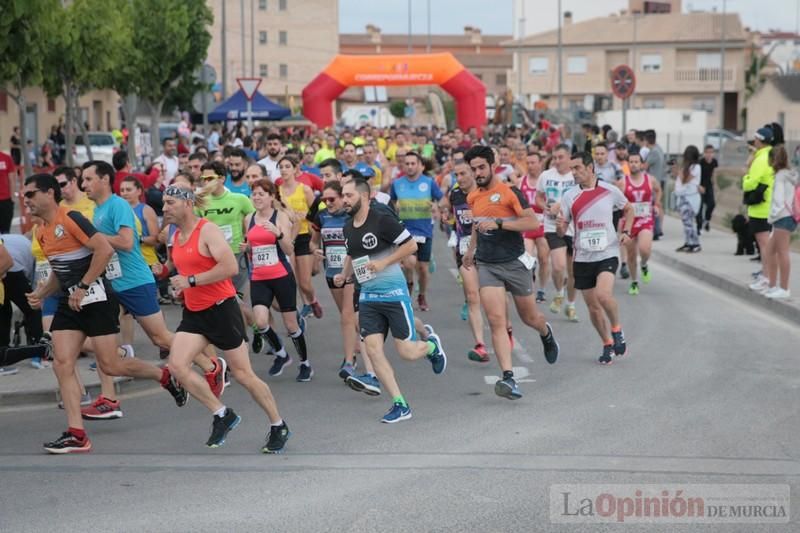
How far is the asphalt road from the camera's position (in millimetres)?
6625

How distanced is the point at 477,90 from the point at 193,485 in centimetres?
3916

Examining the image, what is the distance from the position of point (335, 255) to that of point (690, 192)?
10.6 meters

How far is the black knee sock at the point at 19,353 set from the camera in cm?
1075

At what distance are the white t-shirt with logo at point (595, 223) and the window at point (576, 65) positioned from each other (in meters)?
77.5

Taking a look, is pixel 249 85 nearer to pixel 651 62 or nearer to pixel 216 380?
pixel 216 380

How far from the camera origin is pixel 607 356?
11.2 metres

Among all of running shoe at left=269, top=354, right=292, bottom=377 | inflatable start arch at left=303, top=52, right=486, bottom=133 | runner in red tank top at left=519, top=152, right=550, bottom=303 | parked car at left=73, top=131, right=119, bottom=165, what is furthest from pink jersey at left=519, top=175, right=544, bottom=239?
parked car at left=73, top=131, right=119, bottom=165

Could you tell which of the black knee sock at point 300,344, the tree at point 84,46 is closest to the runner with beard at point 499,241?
the black knee sock at point 300,344

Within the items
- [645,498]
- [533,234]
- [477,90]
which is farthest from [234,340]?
[477,90]

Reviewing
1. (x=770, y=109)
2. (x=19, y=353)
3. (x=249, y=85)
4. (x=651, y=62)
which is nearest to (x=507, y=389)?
(x=19, y=353)

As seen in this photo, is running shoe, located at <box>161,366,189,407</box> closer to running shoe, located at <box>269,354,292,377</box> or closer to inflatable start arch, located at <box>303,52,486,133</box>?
running shoe, located at <box>269,354,292,377</box>

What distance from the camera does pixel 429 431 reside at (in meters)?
8.59

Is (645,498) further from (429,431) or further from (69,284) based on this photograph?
(69,284)

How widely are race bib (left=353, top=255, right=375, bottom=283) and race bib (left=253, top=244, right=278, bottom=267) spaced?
1.65 meters
